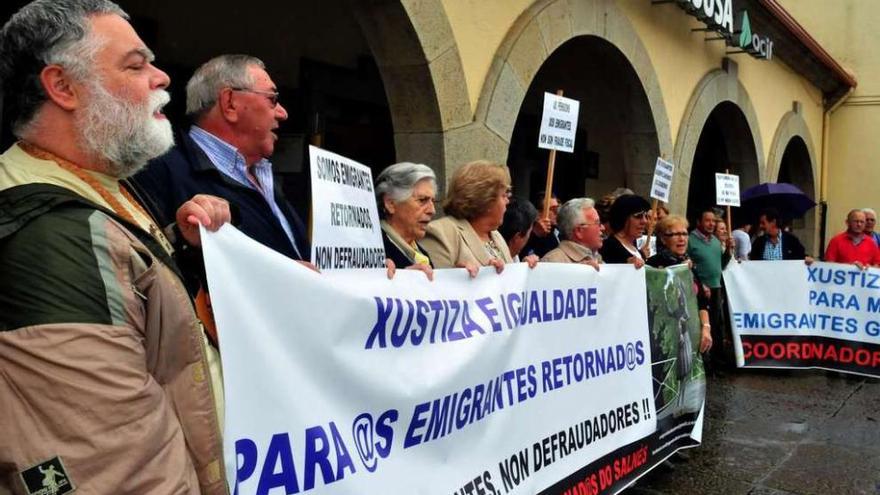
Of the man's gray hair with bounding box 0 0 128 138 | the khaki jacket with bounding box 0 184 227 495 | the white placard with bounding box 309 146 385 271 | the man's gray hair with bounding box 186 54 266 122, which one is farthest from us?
the white placard with bounding box 309 146 385 271

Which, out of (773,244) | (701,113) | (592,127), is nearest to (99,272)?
(773,244)

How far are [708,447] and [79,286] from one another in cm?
427

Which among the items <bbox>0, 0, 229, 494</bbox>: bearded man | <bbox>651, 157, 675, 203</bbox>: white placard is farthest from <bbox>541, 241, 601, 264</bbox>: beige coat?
<bbox>651, 157, 675, 203</bbox>: white placard

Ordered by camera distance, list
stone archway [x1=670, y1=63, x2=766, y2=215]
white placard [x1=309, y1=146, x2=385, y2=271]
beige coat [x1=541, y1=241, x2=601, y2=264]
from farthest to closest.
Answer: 1. stone archway [x1=670, y1=63, x2=766, y2=215]
2. beige coat [x1=541, y1=241, x2=601, y2=264]
3. white placard [x1=309, y1=146, x2=385, y2=271]

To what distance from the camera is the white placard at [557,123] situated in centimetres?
529

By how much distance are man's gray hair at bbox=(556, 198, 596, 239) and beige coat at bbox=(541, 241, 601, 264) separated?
0.09 metres

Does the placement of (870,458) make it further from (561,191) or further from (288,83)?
(561,191)

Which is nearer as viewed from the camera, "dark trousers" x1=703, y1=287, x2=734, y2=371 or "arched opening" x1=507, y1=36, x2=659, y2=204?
"dark trousers" x1=703, y1=287, x2=734, y2=371

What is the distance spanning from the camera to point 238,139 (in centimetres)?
237

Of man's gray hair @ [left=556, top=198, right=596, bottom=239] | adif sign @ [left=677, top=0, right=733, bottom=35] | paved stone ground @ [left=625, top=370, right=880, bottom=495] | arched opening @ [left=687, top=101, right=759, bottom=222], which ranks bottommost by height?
paved stone ground @ [left=625, top=370, right=880, bottom=495]

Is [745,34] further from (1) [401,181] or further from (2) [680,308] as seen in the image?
(1) [401,181]

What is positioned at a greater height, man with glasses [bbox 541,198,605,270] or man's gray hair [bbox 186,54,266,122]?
man's gray hair [bbox 186,54,266,122]

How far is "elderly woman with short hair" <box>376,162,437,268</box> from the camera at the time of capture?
3.24 m

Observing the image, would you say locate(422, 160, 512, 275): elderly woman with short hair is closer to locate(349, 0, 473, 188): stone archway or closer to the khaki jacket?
locate(349, 0, 473, 188): stone archway
